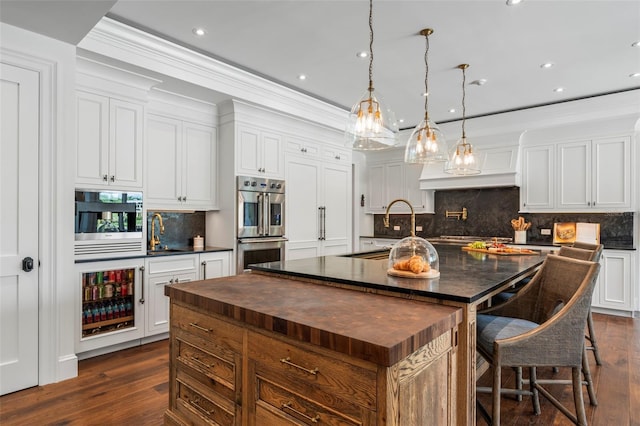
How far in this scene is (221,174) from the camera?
Result: 14.1ft

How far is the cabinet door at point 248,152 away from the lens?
4203mm

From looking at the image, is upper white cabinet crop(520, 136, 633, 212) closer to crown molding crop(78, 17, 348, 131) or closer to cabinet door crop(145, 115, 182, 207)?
crown molding crop(78, 17, 348, 131)

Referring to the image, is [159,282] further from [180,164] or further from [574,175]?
[574,175]

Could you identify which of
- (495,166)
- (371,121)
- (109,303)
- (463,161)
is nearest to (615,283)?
(495,166)

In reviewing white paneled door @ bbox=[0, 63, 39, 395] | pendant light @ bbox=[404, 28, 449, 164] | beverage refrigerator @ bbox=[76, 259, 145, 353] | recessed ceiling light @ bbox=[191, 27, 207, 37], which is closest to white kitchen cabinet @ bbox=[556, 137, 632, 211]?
pendant light @ bbox=[404, 28, 449, 164]

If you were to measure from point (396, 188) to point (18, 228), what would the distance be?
18.1ft

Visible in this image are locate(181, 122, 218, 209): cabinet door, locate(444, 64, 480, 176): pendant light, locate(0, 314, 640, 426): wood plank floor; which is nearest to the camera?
locate(0, 314, 640, 426): wood plank floor

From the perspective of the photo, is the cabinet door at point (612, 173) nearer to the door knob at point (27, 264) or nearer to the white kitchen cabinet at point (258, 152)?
the white kitchen cabinet at point (258, 152)

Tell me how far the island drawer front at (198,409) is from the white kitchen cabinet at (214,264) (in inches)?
80.2

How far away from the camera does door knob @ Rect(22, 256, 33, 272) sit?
2490mm

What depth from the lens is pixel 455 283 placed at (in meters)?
1.80

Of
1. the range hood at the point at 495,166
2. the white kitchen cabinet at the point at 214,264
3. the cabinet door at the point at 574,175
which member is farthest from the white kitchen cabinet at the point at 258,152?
the cabinet door at the point at 574,175

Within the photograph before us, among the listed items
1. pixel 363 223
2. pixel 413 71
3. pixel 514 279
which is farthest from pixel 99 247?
pixel 363 223

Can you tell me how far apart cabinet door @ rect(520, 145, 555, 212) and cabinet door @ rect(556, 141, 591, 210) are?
11 cm
